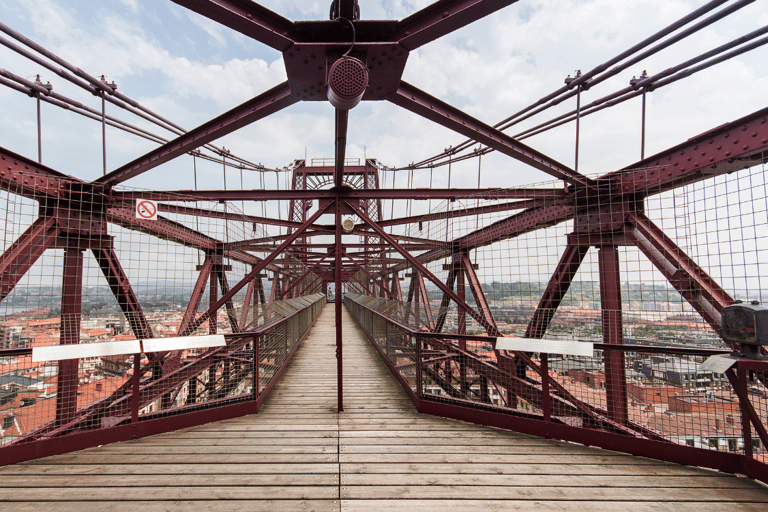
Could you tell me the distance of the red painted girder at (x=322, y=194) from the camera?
5.33 metres

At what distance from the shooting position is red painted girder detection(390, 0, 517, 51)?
2641mm

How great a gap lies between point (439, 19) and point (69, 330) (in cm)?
621

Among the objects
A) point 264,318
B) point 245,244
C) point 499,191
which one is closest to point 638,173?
point 499,191

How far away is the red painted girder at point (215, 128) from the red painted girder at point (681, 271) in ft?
15.8

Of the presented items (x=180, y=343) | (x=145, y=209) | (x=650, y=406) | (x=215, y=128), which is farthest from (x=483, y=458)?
(x=145, y=209)

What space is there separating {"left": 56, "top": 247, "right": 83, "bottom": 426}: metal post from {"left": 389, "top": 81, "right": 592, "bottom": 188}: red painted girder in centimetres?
475

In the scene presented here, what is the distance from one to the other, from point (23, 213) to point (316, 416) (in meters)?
4.46

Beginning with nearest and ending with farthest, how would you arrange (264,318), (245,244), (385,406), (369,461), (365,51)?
1. (365,51)
2. (369,461)
3. (385,406)
4. (264,318)
5. (245,244)

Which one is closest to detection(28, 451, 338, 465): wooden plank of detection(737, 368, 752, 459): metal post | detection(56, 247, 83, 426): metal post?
detection(56, 247, 83, 426): metal post

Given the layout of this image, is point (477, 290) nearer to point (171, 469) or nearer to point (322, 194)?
point (322, 194)

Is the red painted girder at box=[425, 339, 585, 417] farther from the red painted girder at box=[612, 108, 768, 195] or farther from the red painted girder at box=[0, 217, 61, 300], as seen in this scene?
the red painted girder at box=[0, 217, 61, 300]

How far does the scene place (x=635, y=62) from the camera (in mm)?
7609

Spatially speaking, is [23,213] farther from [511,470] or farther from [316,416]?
[511,470]

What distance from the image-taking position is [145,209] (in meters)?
4.63
